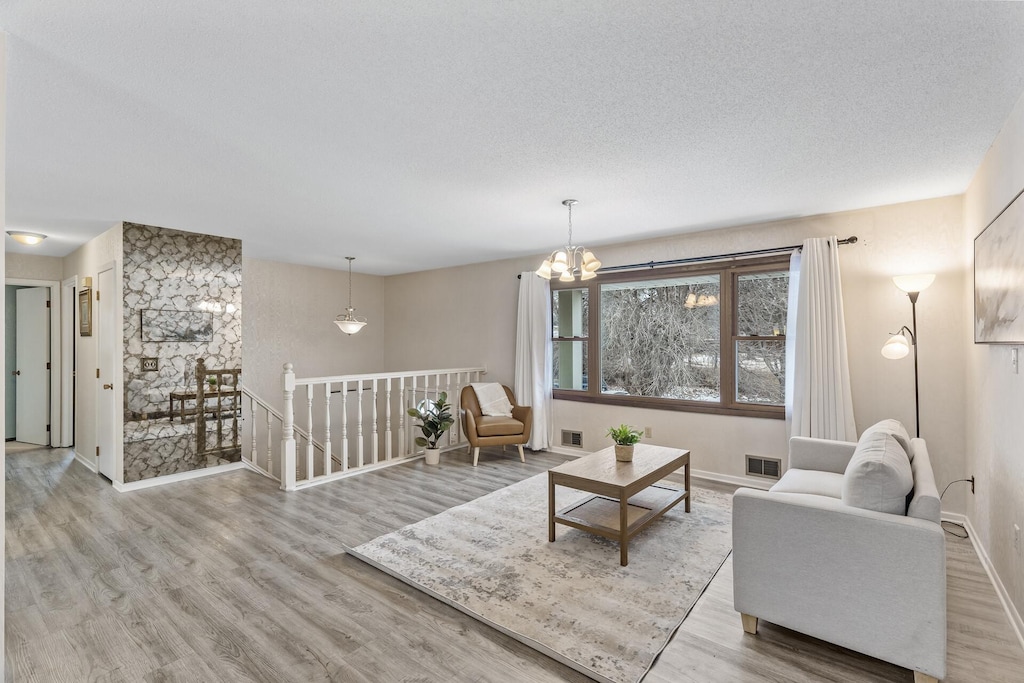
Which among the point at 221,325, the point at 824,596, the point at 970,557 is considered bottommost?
the point at 970,557

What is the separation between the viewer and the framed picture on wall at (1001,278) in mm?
2086

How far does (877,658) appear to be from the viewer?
6.28 feet

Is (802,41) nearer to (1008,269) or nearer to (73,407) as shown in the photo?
(1008,269)

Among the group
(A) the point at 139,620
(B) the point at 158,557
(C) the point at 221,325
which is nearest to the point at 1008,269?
(A) the point at 139,620

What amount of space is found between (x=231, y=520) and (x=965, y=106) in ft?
16.4

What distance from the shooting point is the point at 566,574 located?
106 inches

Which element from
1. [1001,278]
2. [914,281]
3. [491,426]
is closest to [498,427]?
[491,426]

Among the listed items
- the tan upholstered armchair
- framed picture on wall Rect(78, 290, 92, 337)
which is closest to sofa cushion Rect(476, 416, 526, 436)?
the tan upholstered armchair

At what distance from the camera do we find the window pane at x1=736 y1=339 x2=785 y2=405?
14.2 feet

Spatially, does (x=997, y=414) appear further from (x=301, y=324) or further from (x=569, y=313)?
(x=301, y=324)

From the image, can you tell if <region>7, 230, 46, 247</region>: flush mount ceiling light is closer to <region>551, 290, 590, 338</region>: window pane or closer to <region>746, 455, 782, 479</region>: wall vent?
<region>551, 290, 590, 338</region>: window pane

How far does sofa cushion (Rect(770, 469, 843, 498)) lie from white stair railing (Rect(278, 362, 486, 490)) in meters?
3.60

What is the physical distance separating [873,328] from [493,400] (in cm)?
371

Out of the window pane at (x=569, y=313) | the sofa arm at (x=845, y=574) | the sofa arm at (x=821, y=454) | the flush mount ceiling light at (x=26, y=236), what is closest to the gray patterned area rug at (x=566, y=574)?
the sofa arm at (x=845, y=574)
